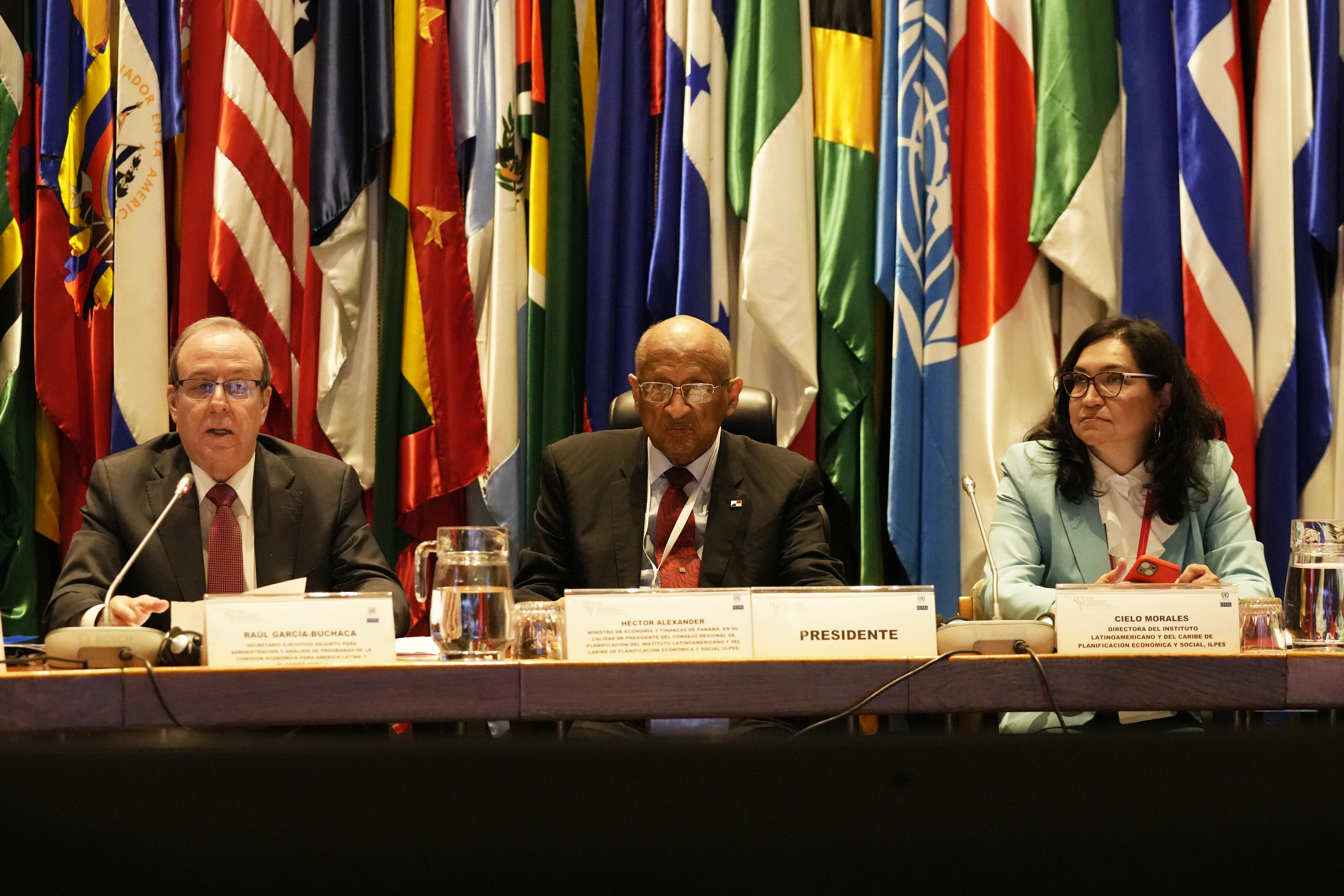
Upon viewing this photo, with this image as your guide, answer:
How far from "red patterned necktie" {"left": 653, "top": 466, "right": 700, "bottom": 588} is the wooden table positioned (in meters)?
1.03

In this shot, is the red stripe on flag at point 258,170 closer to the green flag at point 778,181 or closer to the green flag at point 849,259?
the green flag at point 778,181

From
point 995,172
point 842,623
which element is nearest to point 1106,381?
point 995,172

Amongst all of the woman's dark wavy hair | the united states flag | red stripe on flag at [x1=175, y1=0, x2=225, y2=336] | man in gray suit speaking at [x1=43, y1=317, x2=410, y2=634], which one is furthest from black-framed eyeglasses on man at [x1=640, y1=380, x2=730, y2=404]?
red stripe on flag at [x1=175, y1=0, x2=225, y2=336]

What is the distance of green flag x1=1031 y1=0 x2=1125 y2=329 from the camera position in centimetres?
356

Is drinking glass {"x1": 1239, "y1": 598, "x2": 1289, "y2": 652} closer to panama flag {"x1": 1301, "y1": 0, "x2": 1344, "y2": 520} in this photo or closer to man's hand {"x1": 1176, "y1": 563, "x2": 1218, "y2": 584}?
man's hand {"x1": 1176, "y1": 563, "x2": 1218, "y2": 584}

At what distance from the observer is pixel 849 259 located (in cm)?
367

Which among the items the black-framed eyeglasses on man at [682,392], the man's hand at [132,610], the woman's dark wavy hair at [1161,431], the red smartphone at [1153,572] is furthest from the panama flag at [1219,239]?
the man's hand at [132,610]

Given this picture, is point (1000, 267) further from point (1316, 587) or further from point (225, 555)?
point (225, 555)

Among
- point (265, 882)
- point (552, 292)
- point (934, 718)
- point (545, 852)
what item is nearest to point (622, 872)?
point (545, 852)

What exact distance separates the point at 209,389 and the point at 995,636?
5.53 ft

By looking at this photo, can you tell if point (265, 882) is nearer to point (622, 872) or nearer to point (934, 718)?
point (622, 872)

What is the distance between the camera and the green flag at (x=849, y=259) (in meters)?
3.67

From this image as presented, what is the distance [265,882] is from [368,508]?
3.49 m

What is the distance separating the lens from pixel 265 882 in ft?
1.63
